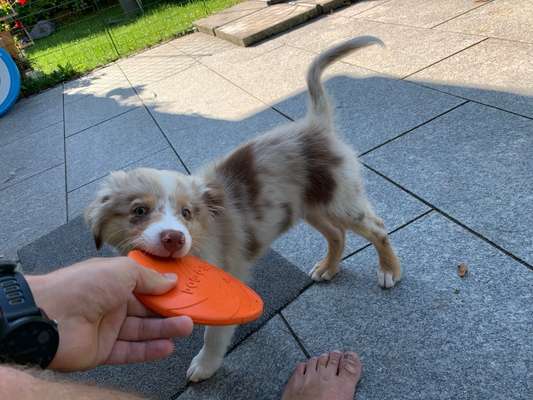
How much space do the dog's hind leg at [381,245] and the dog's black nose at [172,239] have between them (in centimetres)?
116

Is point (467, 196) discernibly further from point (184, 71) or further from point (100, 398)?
point (184, 71)

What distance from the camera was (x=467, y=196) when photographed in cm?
313

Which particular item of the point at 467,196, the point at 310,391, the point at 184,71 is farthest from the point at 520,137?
the point at 184,71

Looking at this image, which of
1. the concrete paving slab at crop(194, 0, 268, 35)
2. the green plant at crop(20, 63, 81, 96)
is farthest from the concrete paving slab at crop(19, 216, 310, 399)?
the green plant at crop(20, 63, 81, 96)

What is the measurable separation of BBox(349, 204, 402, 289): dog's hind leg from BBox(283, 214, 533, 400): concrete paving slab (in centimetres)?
7

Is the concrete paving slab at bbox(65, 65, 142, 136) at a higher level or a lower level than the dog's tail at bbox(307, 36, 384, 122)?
lower

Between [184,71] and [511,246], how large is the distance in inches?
252

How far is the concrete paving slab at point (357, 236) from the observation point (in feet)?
10.5

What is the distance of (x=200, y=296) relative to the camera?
6.56 feet

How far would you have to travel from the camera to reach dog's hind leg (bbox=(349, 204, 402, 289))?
2.73 metres

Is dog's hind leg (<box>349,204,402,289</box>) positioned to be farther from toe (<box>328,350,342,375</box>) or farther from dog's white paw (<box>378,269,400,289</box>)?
toe (<box>328,350,342,375</box>)

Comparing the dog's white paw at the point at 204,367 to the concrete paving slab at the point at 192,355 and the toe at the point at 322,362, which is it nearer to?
the concrete paving slab at the point at 192,355

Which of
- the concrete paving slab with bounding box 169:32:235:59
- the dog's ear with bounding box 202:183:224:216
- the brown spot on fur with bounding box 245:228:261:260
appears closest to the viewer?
the dog's ear with bounding box 202:183:224:216

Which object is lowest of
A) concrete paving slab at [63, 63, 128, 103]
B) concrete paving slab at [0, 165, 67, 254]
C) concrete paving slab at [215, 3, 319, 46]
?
concrete paving slab at [0, 165, 67, 254]
